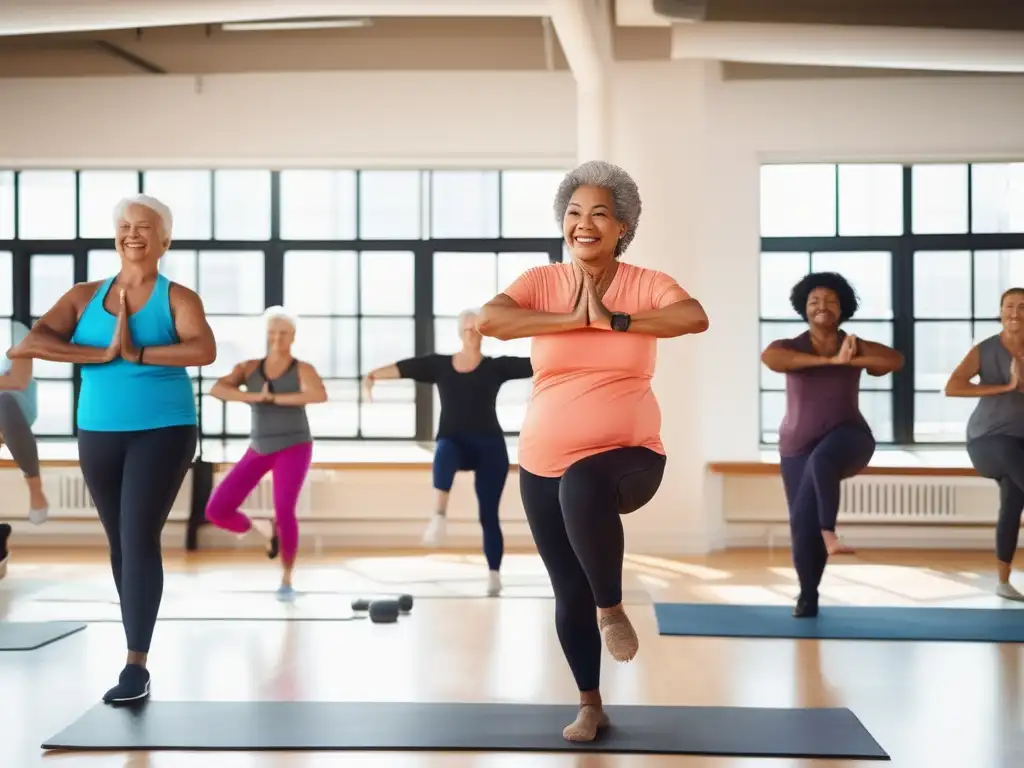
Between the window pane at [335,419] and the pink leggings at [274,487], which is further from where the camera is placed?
the window pane at [335,419]

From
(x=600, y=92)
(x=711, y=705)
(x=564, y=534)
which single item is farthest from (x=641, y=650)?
(x=600, y=92)

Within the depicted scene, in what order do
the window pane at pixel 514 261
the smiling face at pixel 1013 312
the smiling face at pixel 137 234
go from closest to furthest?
the smiling face at pixel 137 234 < the smiling face at pixel 1013 312 < the window pane at pixel 514 261

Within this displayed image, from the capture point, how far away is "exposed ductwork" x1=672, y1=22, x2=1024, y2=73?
251 inches

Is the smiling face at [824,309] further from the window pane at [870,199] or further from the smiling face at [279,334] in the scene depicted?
the window pane at [870,199]

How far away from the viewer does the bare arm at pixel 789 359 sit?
488 cm

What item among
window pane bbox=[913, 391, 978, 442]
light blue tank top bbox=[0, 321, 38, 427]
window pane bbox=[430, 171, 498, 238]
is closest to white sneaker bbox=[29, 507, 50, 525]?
light blue tank top bbox=[0, 321, 38, 427]

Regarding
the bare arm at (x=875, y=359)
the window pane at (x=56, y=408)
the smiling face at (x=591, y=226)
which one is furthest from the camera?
the window pane at (x=56, y=408)

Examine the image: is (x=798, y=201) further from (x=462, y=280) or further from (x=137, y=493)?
(x=137, y=493)

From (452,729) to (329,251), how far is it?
5267mm

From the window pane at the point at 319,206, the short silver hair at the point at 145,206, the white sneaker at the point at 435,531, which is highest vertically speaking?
the window pane at the point at 319,206

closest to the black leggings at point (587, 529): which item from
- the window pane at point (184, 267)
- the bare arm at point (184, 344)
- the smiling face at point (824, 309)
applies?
the bare arm at point (184, 344)

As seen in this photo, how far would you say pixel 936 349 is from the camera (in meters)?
7.95

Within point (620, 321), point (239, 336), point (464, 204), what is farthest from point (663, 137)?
point (620, 321)

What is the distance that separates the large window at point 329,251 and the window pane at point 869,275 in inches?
74.2
